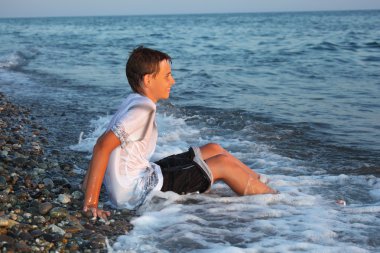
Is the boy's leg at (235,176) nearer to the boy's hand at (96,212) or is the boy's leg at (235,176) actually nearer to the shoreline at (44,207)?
the shoreline at (44,207)

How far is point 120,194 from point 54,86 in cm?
Result: 947

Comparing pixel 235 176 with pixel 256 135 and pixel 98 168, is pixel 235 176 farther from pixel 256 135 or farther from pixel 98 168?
pixel 256 135

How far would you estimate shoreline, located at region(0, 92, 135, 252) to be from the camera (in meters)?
3.35

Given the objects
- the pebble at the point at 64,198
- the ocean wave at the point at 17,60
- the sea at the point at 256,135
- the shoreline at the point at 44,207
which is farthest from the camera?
the ocean wave at the point at 17,60

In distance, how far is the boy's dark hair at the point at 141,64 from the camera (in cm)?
400

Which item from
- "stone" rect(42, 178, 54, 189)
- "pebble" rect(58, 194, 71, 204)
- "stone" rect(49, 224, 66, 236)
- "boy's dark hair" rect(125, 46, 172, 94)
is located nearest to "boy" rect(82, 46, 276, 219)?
"boy's dark hair" rect(125, 46, 172, 94)

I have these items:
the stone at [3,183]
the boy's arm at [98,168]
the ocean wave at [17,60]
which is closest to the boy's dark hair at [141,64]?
the boy's arm at [98,168]

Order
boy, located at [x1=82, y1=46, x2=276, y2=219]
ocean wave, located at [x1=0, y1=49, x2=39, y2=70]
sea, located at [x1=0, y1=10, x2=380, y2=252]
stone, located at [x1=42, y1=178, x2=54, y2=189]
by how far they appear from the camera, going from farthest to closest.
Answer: ocean wave, located at [x1=0, y1=49, x2=39, y2=70], stone, located at [x1=42, y1=178, x2=54, y2=189], boy, located at [x1=82, y1=46, x2=276, y2=219], sea, located at [x1=0, y1=10, x2=380, y2=252]

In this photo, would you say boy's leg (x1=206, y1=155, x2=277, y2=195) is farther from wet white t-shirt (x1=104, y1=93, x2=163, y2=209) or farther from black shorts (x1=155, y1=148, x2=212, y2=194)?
wet white t-shirt (x1=104, y1=93, x2=163, y2=209)

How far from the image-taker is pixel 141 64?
13.1 feet

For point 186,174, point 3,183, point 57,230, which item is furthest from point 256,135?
point 57,230

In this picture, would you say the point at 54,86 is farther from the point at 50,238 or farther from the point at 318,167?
the point at 50,238

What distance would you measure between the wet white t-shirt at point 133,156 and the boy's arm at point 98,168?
8 centimetres

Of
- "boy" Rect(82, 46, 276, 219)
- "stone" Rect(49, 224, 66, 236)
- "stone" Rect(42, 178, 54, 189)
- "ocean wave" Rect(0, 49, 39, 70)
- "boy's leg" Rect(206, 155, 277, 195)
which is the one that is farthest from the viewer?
"ocean wave" Rect(0, 49, 39, 70)
